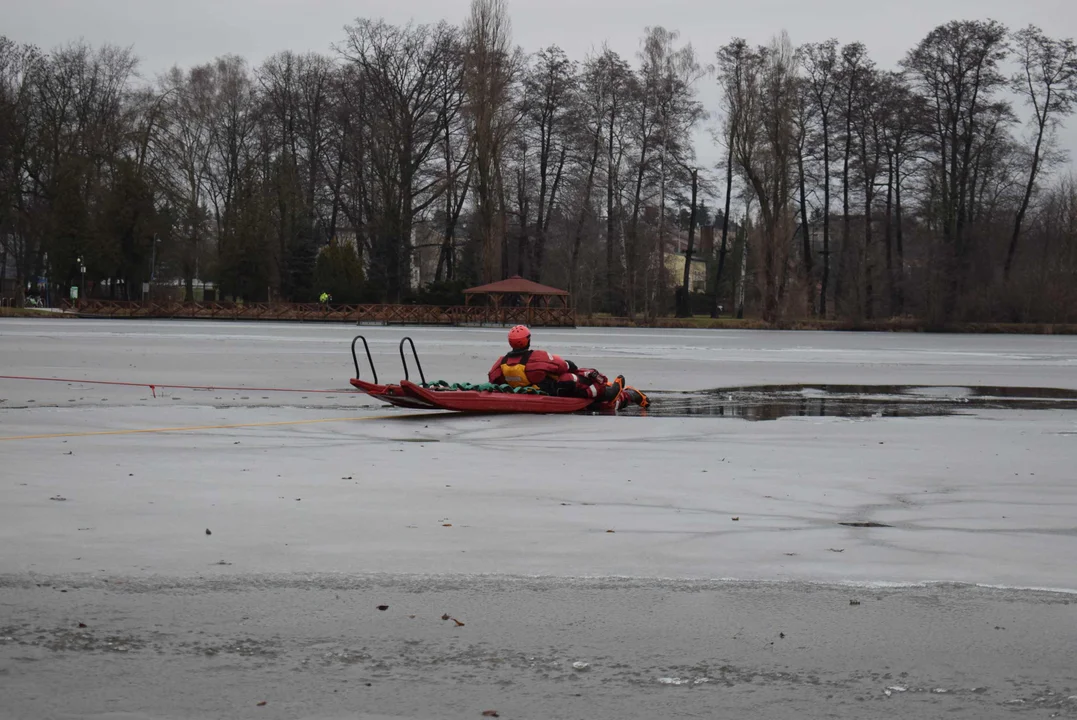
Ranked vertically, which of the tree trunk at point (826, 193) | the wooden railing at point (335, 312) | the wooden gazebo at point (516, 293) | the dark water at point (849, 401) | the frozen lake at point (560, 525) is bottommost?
the frozen lake at point (560, 525)

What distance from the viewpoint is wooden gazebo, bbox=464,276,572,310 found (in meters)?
65.8

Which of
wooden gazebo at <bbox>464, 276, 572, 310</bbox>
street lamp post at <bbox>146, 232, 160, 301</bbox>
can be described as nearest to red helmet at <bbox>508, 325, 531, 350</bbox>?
wooden gazebo at <bbox>464, 276, 572, 310</bbox>

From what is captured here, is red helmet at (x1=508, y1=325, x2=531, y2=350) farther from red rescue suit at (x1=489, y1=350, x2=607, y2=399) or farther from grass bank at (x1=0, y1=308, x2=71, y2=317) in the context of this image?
grass bank at (x1=0, y1=308, x2=71, y2=317)

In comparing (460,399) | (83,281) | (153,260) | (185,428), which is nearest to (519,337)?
(460,399)

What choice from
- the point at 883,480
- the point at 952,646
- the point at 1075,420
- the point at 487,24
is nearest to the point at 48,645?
the point at 952,646

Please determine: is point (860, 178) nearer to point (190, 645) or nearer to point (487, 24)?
point (487, 24)

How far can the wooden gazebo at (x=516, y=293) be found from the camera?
65.8 metres

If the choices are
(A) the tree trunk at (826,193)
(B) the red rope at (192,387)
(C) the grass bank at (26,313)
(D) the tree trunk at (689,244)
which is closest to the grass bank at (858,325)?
(D) the tree trunk at (689,244)

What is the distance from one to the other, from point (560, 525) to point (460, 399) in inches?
326

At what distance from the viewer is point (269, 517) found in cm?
780

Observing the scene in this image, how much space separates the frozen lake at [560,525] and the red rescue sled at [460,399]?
254 millimetres

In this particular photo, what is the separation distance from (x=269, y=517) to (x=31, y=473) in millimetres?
2807

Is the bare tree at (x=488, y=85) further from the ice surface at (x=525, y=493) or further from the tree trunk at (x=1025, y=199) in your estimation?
the ice surface at (x=525, y=493)

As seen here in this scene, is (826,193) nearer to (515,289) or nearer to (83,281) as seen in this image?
(515,289)
